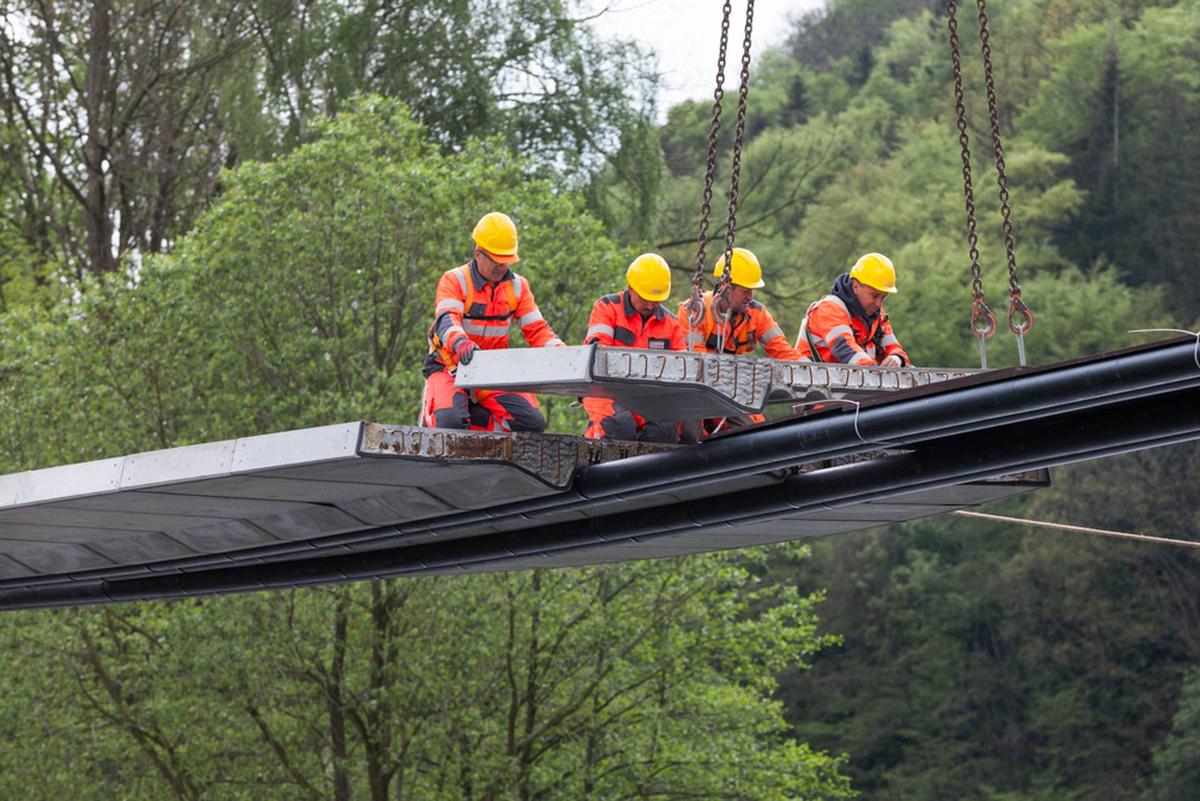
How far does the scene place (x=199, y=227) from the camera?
92.8ft

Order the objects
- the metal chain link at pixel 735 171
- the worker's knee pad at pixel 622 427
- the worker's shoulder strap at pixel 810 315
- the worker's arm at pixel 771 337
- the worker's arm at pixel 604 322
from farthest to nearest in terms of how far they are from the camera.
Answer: the worker's arm at pixel 771 337 → the worker's shoulder strap at pixel 810 315 → the worker's arm at pixel 604 322 → the worker's knee pad at pixel 622 427 → the metal chain link at pixel 735 171

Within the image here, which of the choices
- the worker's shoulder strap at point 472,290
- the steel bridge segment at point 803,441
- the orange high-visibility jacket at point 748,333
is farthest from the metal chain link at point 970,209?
the worker's shoulder strap at point 472,290

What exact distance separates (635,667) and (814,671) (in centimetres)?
3590

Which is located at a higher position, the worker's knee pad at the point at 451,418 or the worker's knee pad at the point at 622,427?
the worker's knee pad at the point at 451,418

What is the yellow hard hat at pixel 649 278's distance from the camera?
10945mm

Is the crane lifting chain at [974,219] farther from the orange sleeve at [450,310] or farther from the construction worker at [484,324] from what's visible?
the orange sleeve at [450,310]

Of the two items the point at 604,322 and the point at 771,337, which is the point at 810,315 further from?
the point at 604,322

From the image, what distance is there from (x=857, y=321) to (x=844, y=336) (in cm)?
49

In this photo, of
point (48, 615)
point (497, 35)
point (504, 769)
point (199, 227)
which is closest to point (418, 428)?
point (504, 769)

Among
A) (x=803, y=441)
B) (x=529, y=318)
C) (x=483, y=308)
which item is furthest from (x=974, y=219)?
(x=483, y=308)

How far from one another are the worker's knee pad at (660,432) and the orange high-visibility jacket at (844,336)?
1.34 m

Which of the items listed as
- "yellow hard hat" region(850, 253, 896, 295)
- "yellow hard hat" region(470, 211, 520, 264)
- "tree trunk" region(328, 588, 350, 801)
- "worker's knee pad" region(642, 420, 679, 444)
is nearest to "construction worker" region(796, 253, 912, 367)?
"yellow hard hat" region(850, 253, 896, 295)

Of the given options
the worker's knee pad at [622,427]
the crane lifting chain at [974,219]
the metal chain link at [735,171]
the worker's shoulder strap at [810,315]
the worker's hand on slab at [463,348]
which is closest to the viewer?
the metal chain link at [735,171]

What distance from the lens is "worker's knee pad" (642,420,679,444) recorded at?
9.80 meters
